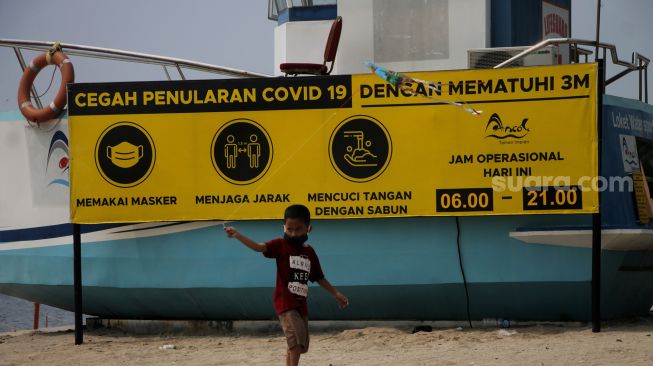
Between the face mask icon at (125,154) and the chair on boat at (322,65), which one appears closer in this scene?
the face mask icon at (125,154)

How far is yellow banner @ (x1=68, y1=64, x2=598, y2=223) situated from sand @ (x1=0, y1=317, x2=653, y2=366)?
1.38m

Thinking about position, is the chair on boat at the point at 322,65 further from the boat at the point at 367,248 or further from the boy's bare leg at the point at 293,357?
the boy's bare leg at the point at 293,357

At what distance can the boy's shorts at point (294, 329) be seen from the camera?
8688 mm

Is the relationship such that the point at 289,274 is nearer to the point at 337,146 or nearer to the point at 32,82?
the point at 337,146

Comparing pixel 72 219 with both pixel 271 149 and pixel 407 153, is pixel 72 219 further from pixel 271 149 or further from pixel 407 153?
pixel 407 153

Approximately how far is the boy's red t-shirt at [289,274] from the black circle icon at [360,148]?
3748 millimetres

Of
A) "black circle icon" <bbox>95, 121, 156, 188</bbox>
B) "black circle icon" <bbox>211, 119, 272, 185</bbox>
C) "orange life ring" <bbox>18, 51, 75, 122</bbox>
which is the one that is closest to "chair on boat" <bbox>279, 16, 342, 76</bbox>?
"black circle icon" <bbox>211, 119, 272, 185</bbox>

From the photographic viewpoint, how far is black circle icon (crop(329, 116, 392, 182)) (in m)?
12.5

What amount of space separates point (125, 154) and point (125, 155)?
12 millimetres

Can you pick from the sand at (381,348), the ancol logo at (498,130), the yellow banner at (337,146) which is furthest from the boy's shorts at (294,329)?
the ancol logo at (498,130)

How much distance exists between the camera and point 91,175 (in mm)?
13023

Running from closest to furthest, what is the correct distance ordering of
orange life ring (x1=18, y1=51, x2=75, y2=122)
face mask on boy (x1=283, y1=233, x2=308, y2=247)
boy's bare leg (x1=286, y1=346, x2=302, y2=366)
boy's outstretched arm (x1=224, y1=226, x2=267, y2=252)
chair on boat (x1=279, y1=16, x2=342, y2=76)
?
1. boy's outstretched arm (x1=224, y1=226, x2=267, y2=252)
2. boy's bare leg (x1=286, y1=346, x2=302, y2=366)
3. face mask on boy (x1=283, y1=233, x2=308, y2=247)
4. chair on boat (x1=279, y1=16, x2=342, y2=76)
5. orange life ring (x1=18, y1=51, x2=75, y2=122)

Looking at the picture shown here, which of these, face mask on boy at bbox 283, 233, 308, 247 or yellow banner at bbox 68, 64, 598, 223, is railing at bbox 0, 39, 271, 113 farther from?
face mask on boy at bbox 283, 233, 308, 247

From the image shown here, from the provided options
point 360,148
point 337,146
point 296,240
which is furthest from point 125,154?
point 296,240
